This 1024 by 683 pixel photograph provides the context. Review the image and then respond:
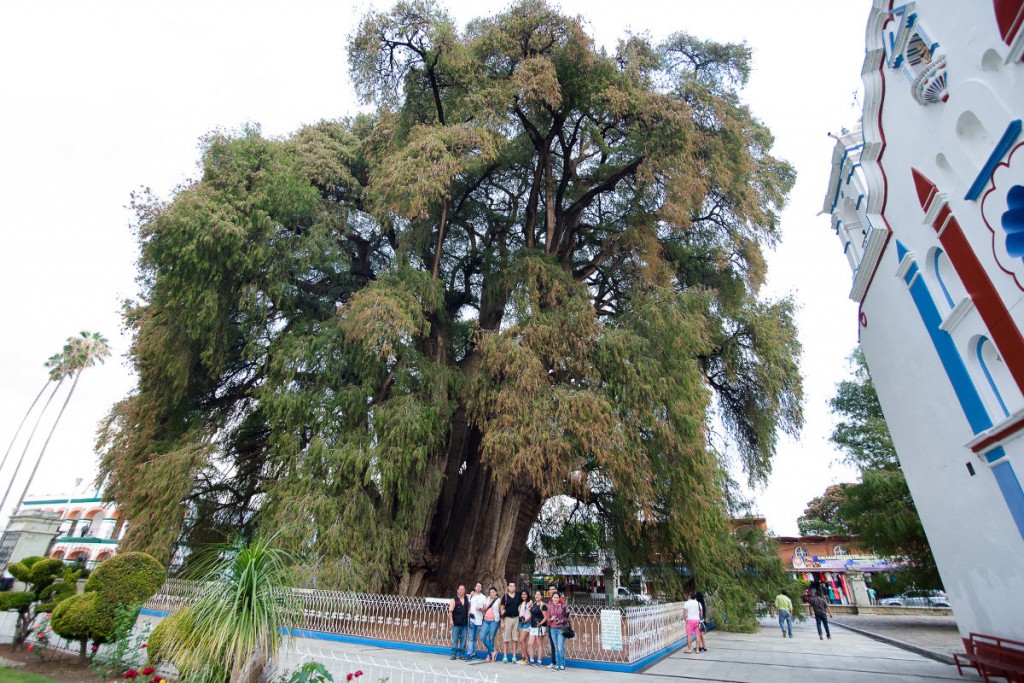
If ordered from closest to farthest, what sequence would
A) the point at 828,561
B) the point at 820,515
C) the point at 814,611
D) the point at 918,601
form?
the point at 814,611 < the point at 918,601 < the point at 828,561 < the point at 820,515

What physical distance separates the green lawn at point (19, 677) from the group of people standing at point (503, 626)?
5.19 meters

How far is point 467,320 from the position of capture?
652 inches

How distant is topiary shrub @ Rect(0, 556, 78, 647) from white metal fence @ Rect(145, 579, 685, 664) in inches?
79.6

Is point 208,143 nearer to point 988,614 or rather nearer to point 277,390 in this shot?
point 277,390

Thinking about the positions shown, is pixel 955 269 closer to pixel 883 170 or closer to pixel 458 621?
pixel 883 170

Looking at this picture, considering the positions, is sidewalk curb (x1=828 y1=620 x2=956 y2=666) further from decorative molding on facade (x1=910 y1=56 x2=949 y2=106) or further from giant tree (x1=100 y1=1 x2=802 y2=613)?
decorative molding on facade (x1=910 y1=56 x2=949 y2=106)

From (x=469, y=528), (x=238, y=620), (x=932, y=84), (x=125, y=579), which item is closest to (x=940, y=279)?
(x=932, y=84)

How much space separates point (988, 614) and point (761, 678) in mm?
3139

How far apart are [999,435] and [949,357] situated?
138cm

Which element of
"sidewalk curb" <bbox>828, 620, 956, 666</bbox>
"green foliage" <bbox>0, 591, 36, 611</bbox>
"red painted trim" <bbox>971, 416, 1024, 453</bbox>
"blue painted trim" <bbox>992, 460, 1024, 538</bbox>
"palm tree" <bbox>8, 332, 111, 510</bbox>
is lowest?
"sidewalk curb" <bbox>828, 620, 956, 666</bbox>

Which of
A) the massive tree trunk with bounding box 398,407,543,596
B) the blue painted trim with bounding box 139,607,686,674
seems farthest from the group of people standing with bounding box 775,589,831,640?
the massive tree trunk with bounding box 398,407,543,596

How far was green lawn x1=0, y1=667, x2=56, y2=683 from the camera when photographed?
5695mm

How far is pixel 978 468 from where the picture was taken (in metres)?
6.59

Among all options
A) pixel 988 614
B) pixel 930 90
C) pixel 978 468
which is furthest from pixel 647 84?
pixel 988 614
